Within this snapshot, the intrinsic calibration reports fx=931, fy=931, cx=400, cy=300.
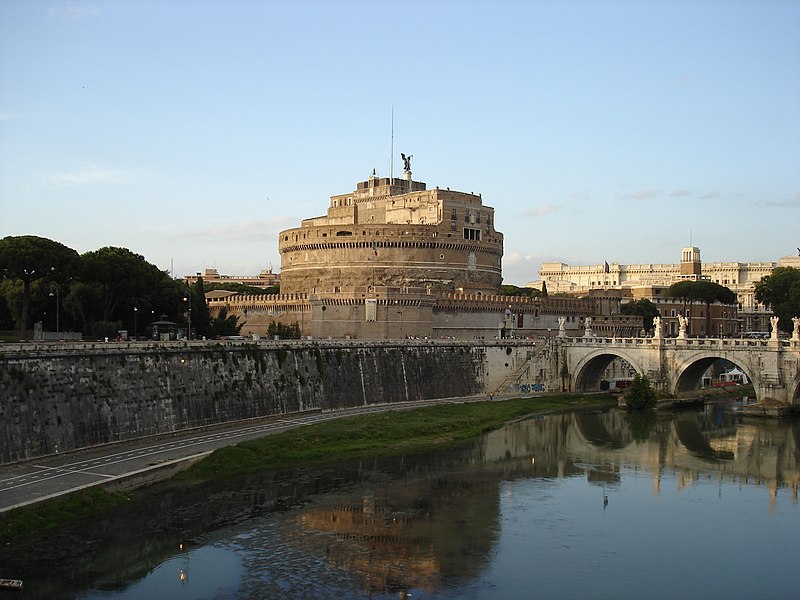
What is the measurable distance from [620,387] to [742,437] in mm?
21564

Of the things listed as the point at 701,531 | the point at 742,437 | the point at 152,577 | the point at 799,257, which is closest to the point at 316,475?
the point at 152,577

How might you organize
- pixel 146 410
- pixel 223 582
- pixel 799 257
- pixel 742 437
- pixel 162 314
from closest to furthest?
pixel 223 582 → pixel 146 410 → pixel 742 437 → pixel 162 314 → pixel 799 257

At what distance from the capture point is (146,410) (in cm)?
3853

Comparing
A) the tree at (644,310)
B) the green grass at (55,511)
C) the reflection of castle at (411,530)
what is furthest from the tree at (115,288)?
the tree at (644,310)

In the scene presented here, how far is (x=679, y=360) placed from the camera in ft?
195

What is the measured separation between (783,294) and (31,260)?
69681mm

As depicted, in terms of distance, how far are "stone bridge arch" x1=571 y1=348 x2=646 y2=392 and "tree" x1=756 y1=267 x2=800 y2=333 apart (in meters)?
25.7

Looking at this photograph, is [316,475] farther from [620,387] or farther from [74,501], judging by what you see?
[620,387]

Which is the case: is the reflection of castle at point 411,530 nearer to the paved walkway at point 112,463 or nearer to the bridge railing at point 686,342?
the paved walkway at point 112,463

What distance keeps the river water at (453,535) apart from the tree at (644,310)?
54.4 meters

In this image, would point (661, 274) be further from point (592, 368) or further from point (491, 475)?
point (491, 475)

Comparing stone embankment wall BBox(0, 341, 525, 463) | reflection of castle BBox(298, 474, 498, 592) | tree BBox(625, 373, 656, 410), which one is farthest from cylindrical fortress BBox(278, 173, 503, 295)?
reflection of castle BBox(298, 474, 498, 592)

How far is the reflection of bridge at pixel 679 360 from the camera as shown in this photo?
53.4 m

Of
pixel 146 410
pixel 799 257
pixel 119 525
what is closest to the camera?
pixel 119 525
